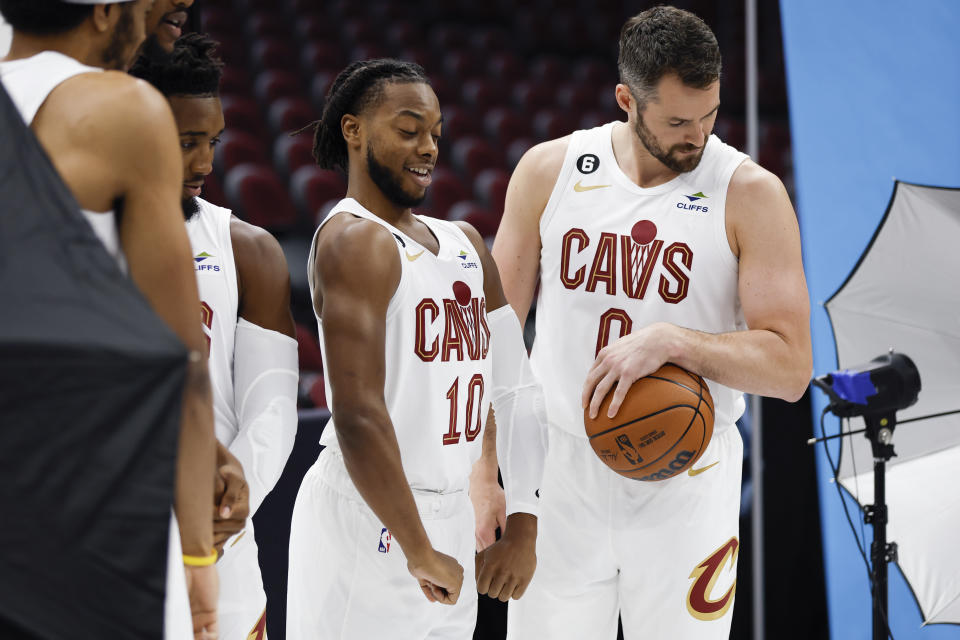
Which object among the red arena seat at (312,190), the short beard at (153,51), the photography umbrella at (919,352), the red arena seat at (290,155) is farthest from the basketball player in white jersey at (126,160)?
the red arena seat at (290,155)

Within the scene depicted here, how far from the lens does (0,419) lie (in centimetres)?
123

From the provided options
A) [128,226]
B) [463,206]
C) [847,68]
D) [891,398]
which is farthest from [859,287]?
[463,206]

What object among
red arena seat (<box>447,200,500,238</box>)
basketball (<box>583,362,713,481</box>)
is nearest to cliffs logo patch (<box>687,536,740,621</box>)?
basketball (<box>583,362,713,481</box>)

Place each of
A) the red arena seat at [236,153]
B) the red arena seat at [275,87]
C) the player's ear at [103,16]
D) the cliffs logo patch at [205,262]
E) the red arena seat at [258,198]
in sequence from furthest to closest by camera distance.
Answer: the red arena seat at [275,87] → the red arena seat at [236,153] → the red arena seat at [258,198] → the cliffs logo patch at [205,262] → the player's ear at [103,16]

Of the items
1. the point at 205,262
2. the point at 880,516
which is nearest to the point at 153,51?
the point at 205,262

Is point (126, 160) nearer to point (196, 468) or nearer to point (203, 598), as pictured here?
point (196, 468)

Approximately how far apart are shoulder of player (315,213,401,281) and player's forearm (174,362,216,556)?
653 mm

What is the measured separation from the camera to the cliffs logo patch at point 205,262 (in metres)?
2.22

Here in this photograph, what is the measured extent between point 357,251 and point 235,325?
0.34 m

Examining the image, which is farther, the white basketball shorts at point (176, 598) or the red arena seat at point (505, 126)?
the red arena seat at point (505, 126)

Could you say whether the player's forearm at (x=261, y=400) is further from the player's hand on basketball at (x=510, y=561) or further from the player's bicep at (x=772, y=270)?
the player's bicep at (x=772, y=270)

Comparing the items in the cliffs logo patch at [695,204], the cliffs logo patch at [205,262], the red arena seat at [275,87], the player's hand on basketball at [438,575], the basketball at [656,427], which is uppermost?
the red arena seat at [275,87]

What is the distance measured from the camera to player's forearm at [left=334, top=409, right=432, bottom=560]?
2.11m

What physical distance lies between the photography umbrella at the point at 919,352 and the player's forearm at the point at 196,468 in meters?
2.60
